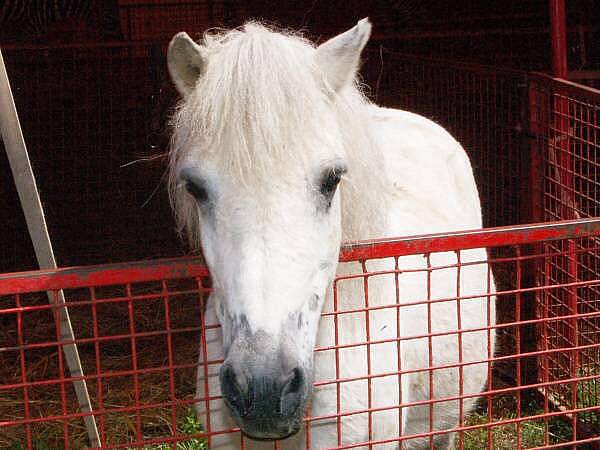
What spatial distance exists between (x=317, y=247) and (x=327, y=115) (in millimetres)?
373

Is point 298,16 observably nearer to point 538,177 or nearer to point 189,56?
point 538,177

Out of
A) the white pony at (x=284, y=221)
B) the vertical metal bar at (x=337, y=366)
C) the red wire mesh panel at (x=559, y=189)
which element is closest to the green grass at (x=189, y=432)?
the white pony at (x=284, y=221)

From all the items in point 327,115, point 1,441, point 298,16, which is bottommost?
point 1,441

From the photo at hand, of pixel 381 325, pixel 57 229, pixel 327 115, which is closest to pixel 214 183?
pixel 327 115

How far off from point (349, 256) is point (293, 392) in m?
0.47

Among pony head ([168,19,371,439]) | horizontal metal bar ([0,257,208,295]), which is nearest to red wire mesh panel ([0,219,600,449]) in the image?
horizontal metal bar ([0,257,208,295])

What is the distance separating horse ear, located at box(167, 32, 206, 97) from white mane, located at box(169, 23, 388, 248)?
3 cm

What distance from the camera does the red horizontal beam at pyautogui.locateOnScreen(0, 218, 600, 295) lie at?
1.73m

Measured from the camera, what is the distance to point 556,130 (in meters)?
3.69

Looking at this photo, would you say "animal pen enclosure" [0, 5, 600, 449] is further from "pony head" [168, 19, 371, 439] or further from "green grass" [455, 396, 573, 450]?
"pony head" [168, 19, 371, 439]

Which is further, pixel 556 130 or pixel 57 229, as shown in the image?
pixel 57 229

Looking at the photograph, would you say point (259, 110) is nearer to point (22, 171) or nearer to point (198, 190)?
point (198, 190)

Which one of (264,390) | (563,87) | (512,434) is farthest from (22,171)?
(512,434)

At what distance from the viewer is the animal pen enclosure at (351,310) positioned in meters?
1.89
